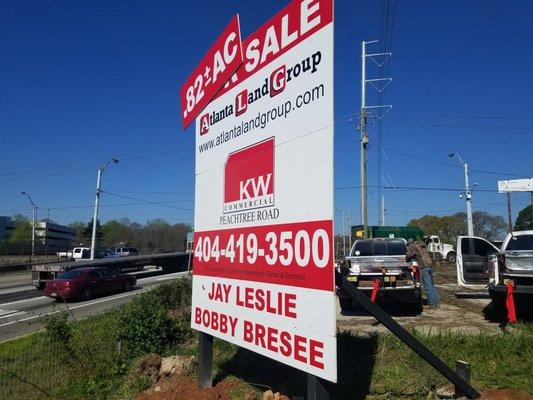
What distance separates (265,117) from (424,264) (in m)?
9.11

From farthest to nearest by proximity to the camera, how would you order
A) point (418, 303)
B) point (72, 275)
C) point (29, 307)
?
point (72, 275)
point (29, 307)
point (418, 303)

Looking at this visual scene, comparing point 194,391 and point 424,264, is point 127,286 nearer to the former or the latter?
point 424,264

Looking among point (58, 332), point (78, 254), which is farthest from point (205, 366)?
point (78, 254)

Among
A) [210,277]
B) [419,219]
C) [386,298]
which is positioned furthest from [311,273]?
[419,219]

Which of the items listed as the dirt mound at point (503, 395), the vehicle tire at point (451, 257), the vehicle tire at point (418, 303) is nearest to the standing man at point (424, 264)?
the vehicle tire at point (418, 303)

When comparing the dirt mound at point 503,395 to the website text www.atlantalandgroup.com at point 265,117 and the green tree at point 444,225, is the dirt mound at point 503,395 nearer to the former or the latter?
the website text www.atlantalandgroup.com at point 265,117

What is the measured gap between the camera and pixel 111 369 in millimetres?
6539

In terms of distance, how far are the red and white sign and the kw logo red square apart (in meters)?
0.13

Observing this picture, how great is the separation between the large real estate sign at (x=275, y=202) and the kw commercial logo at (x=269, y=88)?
0.4 inches

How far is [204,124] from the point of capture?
19.0 feet

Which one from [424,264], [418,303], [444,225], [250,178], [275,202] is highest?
[444,225]

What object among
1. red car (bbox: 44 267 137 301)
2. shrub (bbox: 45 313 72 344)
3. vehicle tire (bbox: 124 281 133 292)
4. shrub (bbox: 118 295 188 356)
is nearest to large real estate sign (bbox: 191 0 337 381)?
shrub (bbox: 118 295 188 356)

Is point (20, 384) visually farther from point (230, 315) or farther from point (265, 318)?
point (265, 318)

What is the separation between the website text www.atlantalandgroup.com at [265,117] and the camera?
3.82 metres
